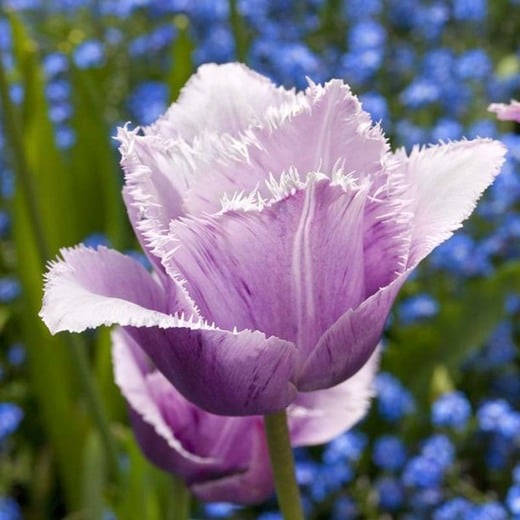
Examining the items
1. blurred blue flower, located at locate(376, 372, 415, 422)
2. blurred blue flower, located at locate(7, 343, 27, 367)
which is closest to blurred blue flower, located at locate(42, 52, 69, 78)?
blurred blue flower, located at locate(7, 343, 27, 367)

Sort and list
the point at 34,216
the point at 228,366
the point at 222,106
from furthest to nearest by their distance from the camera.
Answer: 1. the point at 34,216
2. the point at 222,106
3. the point at 228,366

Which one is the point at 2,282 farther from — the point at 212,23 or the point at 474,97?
the point at 474,97

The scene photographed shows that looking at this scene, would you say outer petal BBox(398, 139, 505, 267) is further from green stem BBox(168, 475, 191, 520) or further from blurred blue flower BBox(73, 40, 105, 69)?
blurred blue flower BBox(73, 40, 105, 69)

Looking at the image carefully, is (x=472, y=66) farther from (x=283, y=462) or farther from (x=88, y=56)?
(x=283, y=462)

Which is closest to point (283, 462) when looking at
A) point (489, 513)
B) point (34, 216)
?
point (34, 216)

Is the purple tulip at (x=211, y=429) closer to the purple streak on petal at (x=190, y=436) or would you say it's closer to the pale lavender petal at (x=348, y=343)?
the purple streak on petal at (x=190, y=436)
